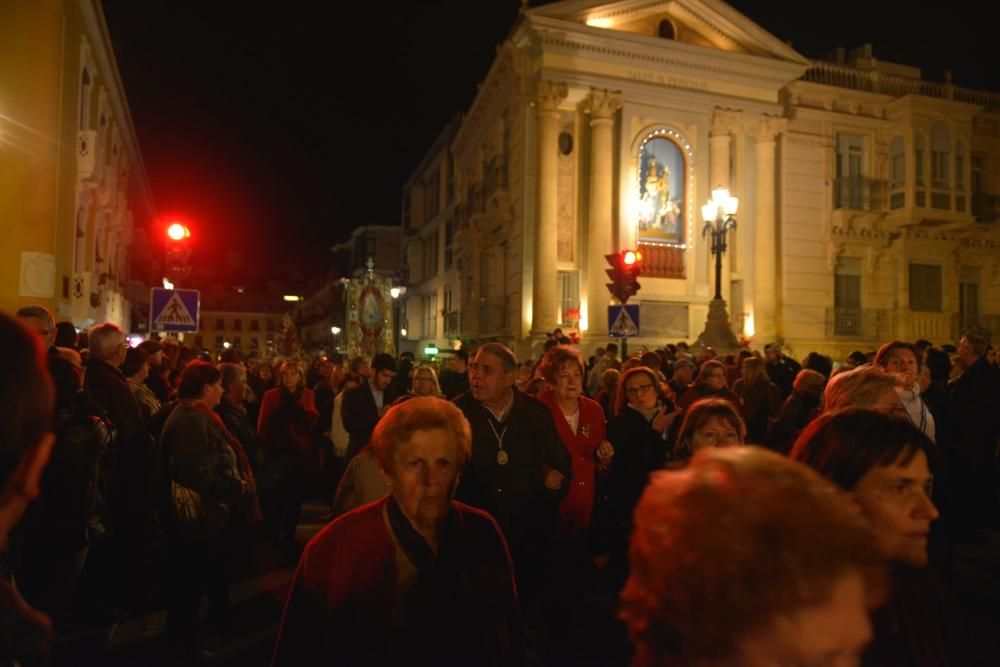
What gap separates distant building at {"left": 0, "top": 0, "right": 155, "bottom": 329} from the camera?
14609 millimetres

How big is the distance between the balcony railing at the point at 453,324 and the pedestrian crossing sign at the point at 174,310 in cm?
2098

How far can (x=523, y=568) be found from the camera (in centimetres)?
491

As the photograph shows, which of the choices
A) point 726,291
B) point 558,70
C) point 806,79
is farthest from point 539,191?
point 806,79

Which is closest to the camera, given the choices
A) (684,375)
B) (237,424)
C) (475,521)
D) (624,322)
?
(475,521)

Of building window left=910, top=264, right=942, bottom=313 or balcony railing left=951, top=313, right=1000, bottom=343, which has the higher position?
building window left=910, top=264, right=942, bottom=313

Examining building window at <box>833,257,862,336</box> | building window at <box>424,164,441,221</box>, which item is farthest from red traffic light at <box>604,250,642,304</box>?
building window at <box>424,164,441,221</box>

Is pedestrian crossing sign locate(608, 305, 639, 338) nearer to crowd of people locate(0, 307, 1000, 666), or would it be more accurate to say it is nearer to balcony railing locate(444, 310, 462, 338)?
crowd of people locate(0, 307, 1000, 666)

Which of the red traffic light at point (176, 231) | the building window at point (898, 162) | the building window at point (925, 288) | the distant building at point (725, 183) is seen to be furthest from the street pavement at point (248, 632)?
the building window at point (925, 288)

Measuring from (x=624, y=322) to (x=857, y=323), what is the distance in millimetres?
19117

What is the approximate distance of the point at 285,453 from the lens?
7.45 metres

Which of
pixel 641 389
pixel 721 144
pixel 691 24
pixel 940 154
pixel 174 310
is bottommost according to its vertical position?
pixel 641 389

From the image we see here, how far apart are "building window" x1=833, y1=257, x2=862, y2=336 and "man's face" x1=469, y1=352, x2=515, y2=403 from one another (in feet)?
82.4

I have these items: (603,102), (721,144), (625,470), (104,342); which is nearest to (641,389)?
(625,470)

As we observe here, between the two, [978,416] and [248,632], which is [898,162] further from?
[248,632]
